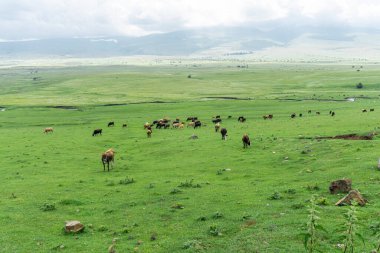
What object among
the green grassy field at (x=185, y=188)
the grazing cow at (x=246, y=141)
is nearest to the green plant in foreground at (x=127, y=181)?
the green grassy field at (x=185, y=188)

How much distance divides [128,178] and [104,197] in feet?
15.5

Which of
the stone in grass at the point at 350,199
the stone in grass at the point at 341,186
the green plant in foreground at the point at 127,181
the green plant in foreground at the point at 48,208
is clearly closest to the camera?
the stone in grass at the point at 350,199

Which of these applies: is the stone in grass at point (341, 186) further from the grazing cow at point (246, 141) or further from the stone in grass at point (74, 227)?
the grazing cow at point (246, 141)

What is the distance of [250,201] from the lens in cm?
2038

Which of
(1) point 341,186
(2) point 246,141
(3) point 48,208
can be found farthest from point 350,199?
(2) point 246,141

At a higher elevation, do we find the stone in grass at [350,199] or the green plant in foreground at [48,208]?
the stone in grass at [350,199]

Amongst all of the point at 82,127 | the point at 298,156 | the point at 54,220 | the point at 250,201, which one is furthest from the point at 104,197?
the point at 82,127

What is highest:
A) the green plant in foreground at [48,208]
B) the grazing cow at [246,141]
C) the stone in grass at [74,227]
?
the grazing cow at [246,141]

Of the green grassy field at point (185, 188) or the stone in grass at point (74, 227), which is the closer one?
the green grassy field at point (185, 188)

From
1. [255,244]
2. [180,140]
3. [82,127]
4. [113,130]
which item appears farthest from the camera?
[82,127]

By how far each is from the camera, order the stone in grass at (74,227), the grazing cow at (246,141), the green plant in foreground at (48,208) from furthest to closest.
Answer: the grazing cow at (246,141), the green plant in foreground at (48,208), the stone in grass at (74,227)

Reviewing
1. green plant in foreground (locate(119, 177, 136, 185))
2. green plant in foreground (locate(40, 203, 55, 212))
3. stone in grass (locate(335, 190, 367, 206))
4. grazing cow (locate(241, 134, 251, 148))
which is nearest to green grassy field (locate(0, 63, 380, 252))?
green plant in foreground (locate(40, 203, 55, 212))

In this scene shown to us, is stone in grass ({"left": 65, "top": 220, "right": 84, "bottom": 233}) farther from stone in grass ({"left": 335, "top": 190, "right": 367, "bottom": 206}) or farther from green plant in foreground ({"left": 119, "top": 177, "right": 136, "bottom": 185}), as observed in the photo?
stone in grass ({"left": 335, "top": 190, "right": 367, "bottom": 206})

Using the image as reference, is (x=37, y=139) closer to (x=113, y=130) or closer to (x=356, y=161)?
(x=113, y=130)
